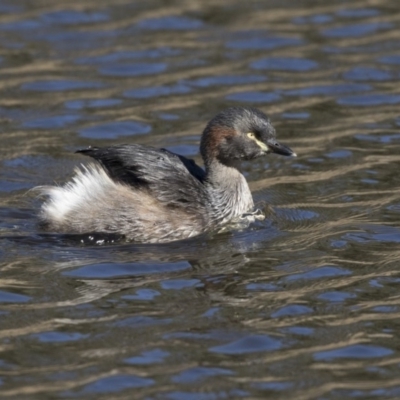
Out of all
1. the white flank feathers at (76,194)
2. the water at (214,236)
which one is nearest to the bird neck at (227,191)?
the water at (214,236)

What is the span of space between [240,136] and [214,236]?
0.79 meters

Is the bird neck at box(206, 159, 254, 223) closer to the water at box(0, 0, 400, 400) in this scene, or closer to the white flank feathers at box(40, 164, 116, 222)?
the water at box(0, 0, 400, 400)

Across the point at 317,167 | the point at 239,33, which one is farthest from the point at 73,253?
the point at 239,33

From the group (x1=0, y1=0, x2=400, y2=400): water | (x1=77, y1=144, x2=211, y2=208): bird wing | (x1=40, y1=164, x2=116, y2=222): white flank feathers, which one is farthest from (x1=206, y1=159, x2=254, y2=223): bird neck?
(x1=40, y1=164, x2=116, y2=222): white flank feathers

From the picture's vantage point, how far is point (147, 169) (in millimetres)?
Result: 8359

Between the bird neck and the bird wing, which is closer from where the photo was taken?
the bird wing

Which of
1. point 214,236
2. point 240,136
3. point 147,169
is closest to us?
point 147,169

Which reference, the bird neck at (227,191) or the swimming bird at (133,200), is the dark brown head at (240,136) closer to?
the bird neck at (227,191)

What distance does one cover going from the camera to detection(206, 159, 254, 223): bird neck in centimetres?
879

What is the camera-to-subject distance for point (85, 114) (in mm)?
11180

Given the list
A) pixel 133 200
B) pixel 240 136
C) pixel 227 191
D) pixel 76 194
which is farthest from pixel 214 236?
pixel 76 194

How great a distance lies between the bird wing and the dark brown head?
43cm

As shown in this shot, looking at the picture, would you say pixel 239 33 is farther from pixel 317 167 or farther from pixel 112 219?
pixel 112 219

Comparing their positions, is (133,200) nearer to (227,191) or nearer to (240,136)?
(227,191)
